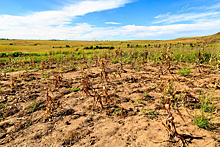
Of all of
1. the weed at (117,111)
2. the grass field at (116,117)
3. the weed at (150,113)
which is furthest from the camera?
the weed at (117,111)

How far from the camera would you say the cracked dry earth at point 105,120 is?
6.41 ft

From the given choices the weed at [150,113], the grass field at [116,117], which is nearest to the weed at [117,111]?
the grass field at [116,117]

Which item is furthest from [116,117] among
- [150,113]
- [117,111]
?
[150,113]

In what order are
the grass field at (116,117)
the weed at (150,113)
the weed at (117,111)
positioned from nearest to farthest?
the grass field at (116,117), the weed at (150,113), the weed at (117,111)

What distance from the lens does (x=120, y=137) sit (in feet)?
6.63

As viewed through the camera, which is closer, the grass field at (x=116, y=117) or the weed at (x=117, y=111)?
the grass field at (x=116, y=117)

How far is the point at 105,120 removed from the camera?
8.12ft

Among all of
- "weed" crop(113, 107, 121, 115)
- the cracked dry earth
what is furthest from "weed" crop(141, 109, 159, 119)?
"weed" crop(113, 107, 121, 115)

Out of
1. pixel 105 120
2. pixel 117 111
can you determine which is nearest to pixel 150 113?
pixel 117 111

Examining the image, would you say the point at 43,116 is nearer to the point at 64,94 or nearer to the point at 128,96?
the point at 64,94

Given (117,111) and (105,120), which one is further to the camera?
(117,111)

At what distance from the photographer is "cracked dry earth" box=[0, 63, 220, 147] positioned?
1954mm

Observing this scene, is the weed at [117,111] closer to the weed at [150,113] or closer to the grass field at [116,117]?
the grass field at [116,117]

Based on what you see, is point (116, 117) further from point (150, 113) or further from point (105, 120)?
point (150, 113)
